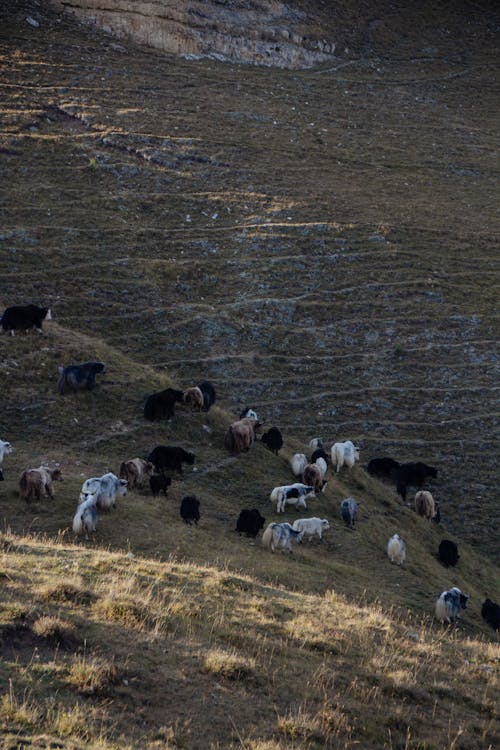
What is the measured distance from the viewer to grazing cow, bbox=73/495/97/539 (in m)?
16.1

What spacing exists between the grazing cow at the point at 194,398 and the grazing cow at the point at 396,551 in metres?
6.79

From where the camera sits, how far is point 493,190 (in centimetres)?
5028

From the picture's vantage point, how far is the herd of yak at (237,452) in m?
17.3

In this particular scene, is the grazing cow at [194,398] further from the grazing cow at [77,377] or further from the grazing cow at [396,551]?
the grazing cow at [396,551]

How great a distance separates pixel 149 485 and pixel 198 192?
27271mm

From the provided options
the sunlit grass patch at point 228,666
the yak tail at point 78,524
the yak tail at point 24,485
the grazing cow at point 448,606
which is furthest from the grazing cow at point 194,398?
the sunlit grass patch at point 228,666

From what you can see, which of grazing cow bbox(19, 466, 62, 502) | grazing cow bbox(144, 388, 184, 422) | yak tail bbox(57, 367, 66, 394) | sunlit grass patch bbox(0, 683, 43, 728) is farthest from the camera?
yak tail bbox(57, 367, 66, 394)

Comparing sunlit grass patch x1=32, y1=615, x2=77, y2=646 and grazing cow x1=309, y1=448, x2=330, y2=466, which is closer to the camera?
sunlit grass patch x1=32, y1=615, x2=77, y2=646

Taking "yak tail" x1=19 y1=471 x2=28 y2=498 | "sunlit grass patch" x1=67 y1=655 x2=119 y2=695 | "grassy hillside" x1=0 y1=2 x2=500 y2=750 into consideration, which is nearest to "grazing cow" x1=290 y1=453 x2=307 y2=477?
"grassy hillside" x1=0 y1=2 x2=500 y2=750

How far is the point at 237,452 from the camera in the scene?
22594 millimetres

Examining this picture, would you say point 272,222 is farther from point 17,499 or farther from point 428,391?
point 17,499

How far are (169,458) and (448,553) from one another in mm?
7424

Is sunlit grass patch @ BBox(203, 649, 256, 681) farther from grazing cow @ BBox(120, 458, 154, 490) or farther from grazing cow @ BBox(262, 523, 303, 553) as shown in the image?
grazing cow @ BBox(120, 458, 154, 490)

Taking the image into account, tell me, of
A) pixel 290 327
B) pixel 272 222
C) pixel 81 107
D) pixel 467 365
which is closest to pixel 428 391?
pixel 467 365
